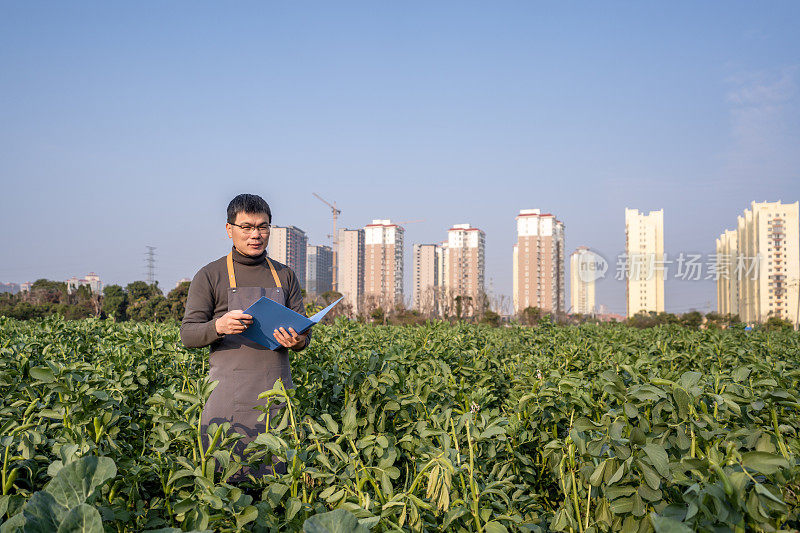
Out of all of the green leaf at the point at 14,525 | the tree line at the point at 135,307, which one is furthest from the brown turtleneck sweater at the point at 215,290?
the tree line at the point at 135,307

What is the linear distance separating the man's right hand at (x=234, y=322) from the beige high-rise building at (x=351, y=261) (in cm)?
7551

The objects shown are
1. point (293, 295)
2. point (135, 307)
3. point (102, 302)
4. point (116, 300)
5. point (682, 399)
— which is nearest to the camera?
point (682, 399)

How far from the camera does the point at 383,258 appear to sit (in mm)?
75750

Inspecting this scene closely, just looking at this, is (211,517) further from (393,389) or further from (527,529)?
(393,389)

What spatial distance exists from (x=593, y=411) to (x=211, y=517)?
4.70 feet

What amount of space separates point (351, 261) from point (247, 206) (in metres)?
76.5

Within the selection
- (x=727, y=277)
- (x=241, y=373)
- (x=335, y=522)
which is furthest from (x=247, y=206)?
(x=727, y=277)

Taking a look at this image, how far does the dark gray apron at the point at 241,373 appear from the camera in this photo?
2.42m

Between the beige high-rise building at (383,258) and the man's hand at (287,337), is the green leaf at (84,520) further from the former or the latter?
the beige high-rise building at (383,258)

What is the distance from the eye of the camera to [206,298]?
8.36 ft

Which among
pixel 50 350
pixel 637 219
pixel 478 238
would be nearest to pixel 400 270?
pixel 478 238

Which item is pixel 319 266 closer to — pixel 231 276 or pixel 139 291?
pixel 139 291

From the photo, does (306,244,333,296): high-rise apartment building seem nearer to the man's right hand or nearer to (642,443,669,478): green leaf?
the man's right hand

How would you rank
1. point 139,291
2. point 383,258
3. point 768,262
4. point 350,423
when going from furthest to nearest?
1. point 383,258
2. point 768,262
3. point 139,291
4. point 350,423
